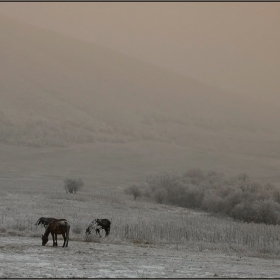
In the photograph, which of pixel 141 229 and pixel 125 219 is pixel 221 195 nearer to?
pixel 125 219

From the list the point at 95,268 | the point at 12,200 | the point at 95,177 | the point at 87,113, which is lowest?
the point at 95,268

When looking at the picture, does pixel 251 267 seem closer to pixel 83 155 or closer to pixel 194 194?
pixel 194 194

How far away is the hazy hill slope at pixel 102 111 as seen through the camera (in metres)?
132

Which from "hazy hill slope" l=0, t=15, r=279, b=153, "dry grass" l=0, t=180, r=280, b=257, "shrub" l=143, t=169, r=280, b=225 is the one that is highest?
"hazy hill slope" l=0, t=15, r=279, b=153

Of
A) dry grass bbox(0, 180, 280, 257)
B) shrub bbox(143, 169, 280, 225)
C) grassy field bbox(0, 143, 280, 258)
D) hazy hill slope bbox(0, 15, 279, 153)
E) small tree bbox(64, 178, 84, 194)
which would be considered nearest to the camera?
dry grass bbox(0, 180, 280, 257)

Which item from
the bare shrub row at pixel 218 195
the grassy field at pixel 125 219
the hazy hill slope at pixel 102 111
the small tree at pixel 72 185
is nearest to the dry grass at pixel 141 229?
the grassy field at pixel 125 219

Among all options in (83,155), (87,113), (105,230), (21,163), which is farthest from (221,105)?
(105,230)

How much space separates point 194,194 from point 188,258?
29016mm

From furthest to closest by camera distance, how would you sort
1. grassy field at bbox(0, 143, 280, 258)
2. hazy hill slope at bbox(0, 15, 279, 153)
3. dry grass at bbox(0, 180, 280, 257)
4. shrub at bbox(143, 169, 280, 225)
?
hazy hill slope at bbox(0, 15, 279, 153) < shrub at bbox(143, 169, 280, 225) < grassy field at bbox(0, 143, 280, 258) < dry grass at bbox(0, 180, 280, 257)

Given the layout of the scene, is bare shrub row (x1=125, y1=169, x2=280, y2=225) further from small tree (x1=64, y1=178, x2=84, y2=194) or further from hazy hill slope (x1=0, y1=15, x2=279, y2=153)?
hazy hill slope (x1=0, y1=15, x2=279, y2=153)

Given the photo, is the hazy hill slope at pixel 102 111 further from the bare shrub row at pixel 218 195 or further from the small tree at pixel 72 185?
the bare shrub row at pixel 218 195

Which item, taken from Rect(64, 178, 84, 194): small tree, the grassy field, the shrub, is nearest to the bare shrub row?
the shrub

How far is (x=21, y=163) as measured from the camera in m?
97.1

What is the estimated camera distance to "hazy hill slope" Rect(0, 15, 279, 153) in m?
132
